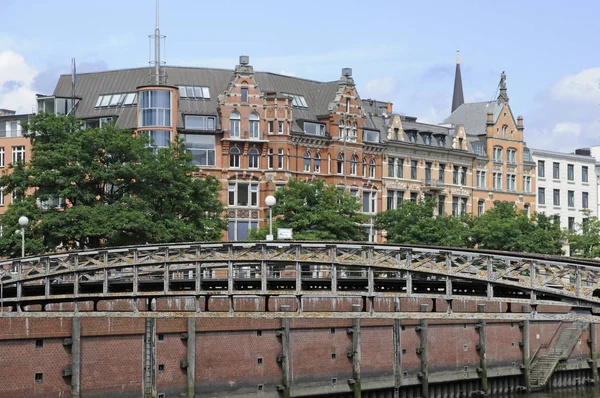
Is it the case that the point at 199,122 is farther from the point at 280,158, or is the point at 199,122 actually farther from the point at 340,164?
the point at 340,164

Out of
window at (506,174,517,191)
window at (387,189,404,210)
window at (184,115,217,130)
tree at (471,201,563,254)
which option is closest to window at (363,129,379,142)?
window at (387,189,404,210)

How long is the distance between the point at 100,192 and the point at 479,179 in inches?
2182

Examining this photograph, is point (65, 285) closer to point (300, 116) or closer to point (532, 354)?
point (532, 354)

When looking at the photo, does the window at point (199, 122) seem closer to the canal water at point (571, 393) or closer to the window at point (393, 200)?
the window at point (393, 200)

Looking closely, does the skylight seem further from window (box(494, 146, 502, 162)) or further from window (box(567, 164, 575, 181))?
window (box(567, 164, 575, 181))

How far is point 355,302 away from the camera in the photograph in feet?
293

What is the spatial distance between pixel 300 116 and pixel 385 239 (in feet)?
42.4

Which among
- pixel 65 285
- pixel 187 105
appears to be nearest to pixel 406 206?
pixel 187 105

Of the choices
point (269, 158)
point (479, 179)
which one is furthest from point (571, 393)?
point (479, 179)

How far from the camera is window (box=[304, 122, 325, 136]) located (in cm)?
11769

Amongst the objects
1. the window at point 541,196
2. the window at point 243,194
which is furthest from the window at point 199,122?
the window at point 541,196

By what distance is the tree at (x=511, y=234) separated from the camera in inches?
4651

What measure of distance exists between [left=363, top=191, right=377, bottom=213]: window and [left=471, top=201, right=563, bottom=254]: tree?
349 inches

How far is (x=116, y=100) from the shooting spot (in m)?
114
